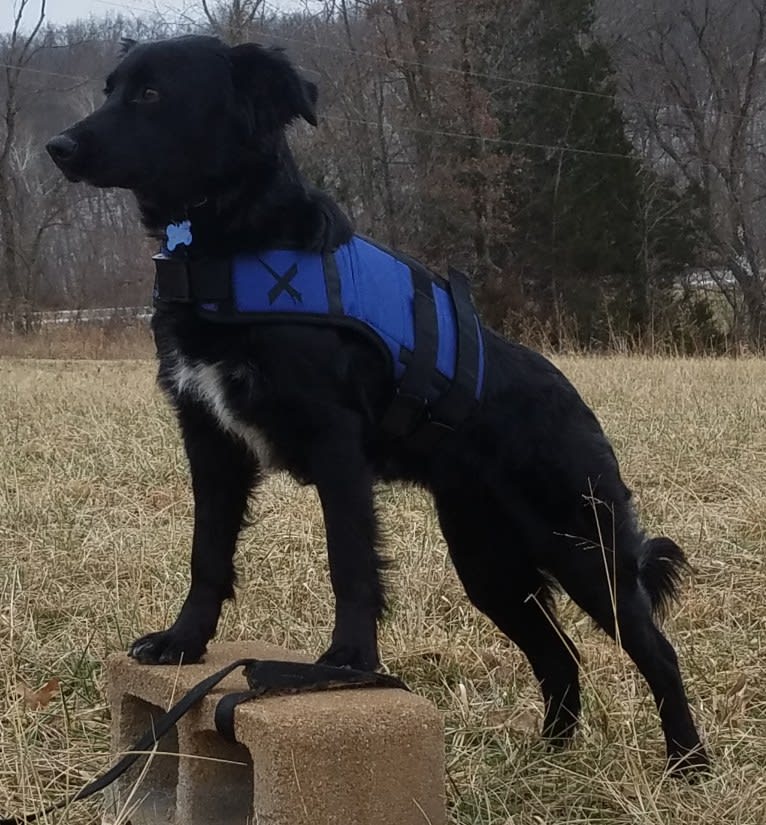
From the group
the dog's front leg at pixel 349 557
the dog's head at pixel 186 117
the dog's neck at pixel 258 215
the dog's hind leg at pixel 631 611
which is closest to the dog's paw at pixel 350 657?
the dog's front leg at pixel 349 557

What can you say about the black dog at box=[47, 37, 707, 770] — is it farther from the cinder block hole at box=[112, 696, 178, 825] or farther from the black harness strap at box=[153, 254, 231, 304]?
the cinder block hole at box=[112, 696, 178, 825]

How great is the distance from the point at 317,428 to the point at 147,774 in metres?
0.83

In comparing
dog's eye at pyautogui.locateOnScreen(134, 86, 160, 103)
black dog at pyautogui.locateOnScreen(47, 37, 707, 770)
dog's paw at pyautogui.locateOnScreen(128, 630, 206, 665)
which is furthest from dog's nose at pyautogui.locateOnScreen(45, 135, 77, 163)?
dog's paw at pyautogui.locateOnScreen(128, 630, 206, 665)

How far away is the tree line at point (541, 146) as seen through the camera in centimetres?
2212

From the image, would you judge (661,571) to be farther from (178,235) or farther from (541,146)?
(541,146)

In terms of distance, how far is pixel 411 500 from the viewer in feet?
16.4

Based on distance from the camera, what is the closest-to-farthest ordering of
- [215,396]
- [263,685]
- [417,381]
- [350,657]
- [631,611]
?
[263,685] < [350,657] < [215,396] < [417,381] < [631,611]

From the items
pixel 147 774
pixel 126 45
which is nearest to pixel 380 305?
pixel 126 45

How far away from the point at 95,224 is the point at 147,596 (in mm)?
31884

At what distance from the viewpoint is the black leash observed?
2.03 meters

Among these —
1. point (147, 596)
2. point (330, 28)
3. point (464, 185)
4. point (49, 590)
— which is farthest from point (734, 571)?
point (330, 28)

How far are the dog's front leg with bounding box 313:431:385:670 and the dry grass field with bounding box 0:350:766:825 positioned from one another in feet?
0.64

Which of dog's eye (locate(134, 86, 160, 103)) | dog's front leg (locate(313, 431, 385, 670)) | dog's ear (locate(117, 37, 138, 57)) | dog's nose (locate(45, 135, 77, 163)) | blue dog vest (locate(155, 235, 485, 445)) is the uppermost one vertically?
dog's ear (locate(117, 37, 138, 57))

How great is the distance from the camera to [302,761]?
1892 millimetres
